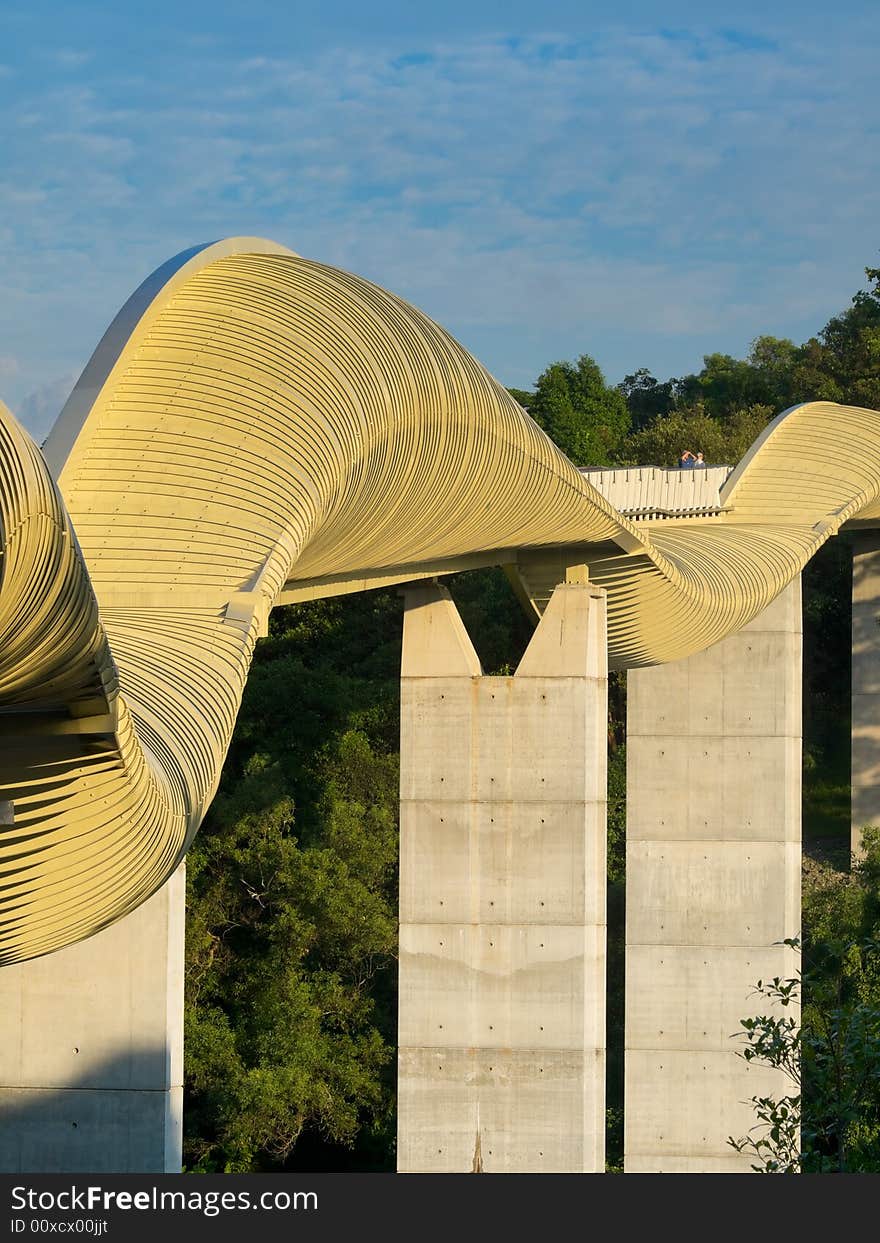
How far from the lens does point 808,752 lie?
43.8 m

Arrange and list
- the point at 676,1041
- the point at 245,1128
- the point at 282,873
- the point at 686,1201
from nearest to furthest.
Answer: the point at 686,1201
the point at 676,1041
the point at 245,1128
the point at 282,873

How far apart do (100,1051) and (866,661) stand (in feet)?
60.1

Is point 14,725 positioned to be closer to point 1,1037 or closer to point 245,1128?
point 1,1037

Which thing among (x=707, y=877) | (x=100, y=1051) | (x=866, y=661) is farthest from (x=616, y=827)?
(x=100, y=1051)

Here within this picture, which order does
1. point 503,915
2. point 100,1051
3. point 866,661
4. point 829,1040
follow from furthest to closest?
1. point 866,661
2. point 503,915
3. point 100,1051
4. point 829,1040

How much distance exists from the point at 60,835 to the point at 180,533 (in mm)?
3200

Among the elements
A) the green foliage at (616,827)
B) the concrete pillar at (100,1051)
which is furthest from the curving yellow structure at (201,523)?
the green foliage at (616,827)

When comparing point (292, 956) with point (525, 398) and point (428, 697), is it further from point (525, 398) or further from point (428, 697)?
point (525, 398)

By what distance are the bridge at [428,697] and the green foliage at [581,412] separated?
2053cm

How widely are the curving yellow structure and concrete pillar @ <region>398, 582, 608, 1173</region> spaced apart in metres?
1.44

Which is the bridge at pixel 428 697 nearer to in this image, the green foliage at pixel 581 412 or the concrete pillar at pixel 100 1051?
the concrete pillar at pixel 100 1051

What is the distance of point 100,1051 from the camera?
1686 cm

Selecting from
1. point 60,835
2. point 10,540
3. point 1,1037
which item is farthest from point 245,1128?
point 10,540

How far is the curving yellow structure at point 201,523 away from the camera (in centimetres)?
973
